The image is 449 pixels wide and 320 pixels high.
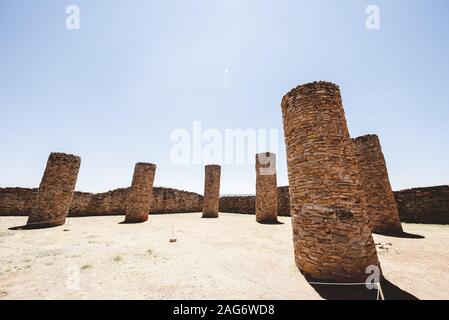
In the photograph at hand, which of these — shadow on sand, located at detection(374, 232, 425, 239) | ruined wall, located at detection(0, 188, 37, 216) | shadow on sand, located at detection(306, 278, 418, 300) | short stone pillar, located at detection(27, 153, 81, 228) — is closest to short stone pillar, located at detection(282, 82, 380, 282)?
shadow on sand, located at detection(306, 278, 418, 300)

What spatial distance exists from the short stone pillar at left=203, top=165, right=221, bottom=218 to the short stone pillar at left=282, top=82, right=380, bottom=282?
11.0m

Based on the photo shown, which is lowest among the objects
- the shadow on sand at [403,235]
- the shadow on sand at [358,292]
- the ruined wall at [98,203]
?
the shadow on sand at [358,292]

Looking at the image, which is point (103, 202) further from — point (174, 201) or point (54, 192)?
point (54, 192)

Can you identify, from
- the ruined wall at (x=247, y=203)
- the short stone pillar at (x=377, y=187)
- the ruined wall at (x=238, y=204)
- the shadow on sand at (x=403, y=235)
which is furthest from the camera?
the ruined wall at (x=238, y=204)

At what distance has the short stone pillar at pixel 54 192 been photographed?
903cm

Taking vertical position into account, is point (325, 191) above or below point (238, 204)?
above

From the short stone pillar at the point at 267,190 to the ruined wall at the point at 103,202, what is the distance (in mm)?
9983

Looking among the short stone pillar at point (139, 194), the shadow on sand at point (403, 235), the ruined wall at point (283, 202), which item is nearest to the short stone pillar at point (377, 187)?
the shadow on sand at point (403, 235)

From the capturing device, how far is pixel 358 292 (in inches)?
132

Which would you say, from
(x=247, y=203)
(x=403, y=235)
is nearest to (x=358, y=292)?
(x=403, y=235)

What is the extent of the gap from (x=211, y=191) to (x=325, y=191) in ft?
39.0

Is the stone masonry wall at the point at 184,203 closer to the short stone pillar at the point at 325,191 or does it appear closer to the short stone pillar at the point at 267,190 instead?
the short stone pillar at the point at 267,190

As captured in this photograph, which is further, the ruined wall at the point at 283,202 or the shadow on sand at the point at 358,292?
the ruined wall at the point at 283,202
